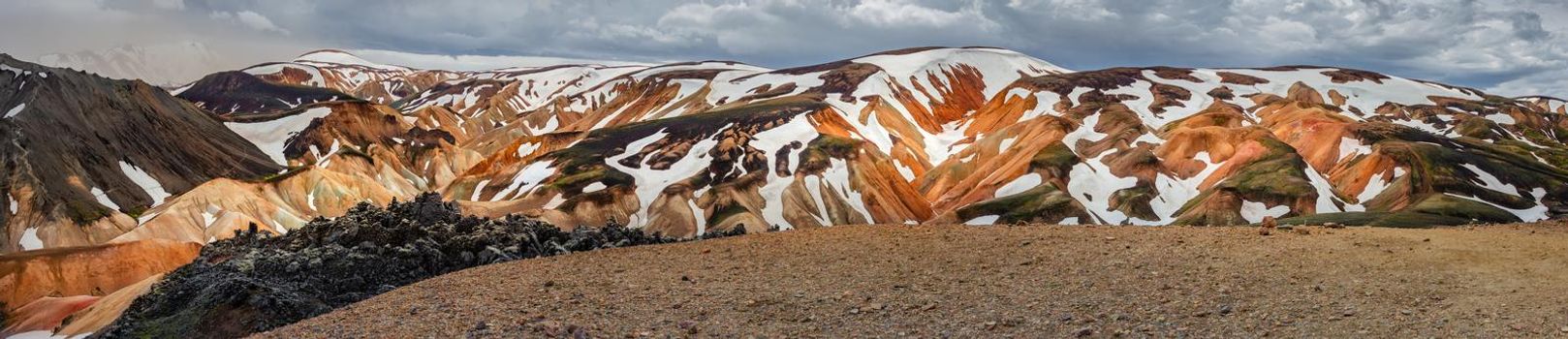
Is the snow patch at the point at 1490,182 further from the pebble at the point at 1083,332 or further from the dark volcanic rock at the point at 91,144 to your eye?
the dark volcanic rock at the point at 91,144

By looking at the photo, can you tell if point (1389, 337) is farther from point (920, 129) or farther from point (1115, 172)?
point (920, 129)

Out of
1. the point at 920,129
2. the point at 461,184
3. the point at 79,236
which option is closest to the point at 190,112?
the point at 461,184

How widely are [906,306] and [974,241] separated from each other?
3783 millimetres

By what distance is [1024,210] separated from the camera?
74.1m

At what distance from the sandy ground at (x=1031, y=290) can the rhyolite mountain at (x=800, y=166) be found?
3500 cm

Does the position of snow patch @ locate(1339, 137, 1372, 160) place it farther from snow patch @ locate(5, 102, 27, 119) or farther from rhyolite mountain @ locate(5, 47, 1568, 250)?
snow patch @ locate(5, 102, 27, 119)

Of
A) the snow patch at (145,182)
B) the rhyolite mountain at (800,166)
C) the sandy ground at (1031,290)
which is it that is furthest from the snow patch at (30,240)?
the sandy ground at (1031,290)

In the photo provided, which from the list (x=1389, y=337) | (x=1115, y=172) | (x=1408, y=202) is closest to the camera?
(x=1389, y=337)

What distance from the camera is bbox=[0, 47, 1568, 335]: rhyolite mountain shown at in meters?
69.1

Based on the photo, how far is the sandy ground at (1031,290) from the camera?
9.92 meters

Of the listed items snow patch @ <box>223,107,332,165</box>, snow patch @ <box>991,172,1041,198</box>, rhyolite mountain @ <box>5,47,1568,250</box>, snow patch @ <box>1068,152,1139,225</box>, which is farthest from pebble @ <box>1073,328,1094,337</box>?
snow patch @ <box>223,107,332,165</box>

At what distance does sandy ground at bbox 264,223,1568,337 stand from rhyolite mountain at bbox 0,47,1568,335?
115 feet

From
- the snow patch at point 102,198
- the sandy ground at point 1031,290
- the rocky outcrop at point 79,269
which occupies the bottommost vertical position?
the snow patch at point 102,198

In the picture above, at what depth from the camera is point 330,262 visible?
14.2 metres
